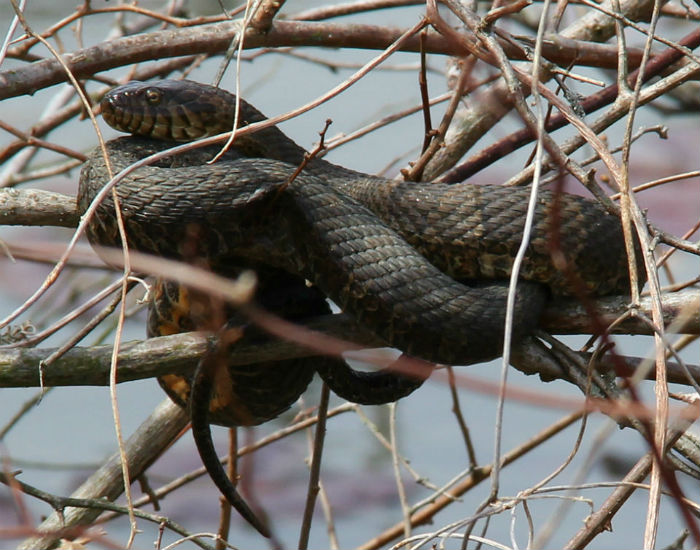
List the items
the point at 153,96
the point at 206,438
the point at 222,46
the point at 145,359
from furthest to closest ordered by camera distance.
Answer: the point at 153,96 → the point at 222,46 → the point at 206,438 → the point at 145,359

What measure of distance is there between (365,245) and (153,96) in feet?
4.11

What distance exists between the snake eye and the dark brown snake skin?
1.33 ft

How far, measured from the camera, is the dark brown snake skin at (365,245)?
109 inches

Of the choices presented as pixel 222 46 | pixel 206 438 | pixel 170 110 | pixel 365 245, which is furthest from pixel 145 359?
pixel 170 110

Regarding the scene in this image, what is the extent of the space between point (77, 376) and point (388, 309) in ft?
2.70

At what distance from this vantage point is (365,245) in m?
2.86

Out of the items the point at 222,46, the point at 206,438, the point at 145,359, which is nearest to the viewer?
the point at 145,359

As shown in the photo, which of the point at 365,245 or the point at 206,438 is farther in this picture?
the point at 206,438

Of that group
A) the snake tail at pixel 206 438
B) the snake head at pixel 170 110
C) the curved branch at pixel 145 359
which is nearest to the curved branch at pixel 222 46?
the snake head at pixel 170 110

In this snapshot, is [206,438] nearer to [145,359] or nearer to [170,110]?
[145,359]

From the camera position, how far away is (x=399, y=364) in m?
1.31

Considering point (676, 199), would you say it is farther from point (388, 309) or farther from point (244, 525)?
point (244, 525)

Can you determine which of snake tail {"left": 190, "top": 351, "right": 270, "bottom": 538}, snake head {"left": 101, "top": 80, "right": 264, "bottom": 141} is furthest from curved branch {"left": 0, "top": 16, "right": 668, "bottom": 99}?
snake tail {"left": 190, "top": 351, "right": 270, "bottom": 538}

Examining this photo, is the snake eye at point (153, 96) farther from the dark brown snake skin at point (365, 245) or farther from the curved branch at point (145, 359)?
the curved branch at point (145, 359)
